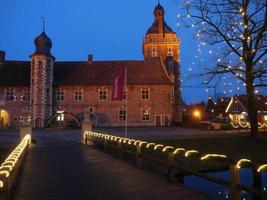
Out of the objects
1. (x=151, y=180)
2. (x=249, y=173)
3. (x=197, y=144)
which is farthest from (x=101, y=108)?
(x=151, y=180)

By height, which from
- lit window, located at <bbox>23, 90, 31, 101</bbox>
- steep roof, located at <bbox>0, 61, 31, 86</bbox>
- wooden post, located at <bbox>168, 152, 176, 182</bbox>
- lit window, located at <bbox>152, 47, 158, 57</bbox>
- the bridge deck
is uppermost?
lit window, located at <bbox>152, 47, 158, 57</bbox>

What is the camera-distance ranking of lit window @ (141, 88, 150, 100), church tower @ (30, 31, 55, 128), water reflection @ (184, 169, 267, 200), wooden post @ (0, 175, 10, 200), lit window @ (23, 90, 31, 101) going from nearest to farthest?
wooden post @ (0, 175, 10, 200), water reflection @ (184, 169, 267, 200), church tower @ (30, 31, 55, 128), lit window @ (23, 90, 31, 101), lit window @ (141, 88, 150, 100)

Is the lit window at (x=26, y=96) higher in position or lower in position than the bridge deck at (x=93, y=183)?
higher

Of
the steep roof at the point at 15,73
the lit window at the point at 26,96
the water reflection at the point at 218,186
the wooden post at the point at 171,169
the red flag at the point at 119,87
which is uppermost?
the steep roof at the point at 15,73

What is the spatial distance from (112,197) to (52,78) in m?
50.1

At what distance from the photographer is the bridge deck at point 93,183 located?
27.6ft

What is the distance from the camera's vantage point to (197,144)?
974 inches

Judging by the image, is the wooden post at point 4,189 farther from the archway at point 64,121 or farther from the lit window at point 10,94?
the lit window at point 10,94

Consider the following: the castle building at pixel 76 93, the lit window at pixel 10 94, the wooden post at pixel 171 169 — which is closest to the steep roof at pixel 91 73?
the castle building at pixel 76 93

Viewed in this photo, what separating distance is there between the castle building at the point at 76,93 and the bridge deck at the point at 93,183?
4150cm

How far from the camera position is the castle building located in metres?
55.0

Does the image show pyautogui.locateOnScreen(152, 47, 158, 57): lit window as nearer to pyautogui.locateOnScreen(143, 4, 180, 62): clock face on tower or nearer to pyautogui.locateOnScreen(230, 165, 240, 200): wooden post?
pyautogui.locateOnScreen(143, 4, 180, 62): clock face on tower

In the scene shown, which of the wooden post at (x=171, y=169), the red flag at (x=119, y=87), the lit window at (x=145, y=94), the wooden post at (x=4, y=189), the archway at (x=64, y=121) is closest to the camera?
the wooden post at (x=4, y=189)

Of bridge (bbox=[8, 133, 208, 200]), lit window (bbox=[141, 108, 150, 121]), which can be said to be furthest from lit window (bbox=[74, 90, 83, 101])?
bridge (bbox=[8, 133, 208, 200])
